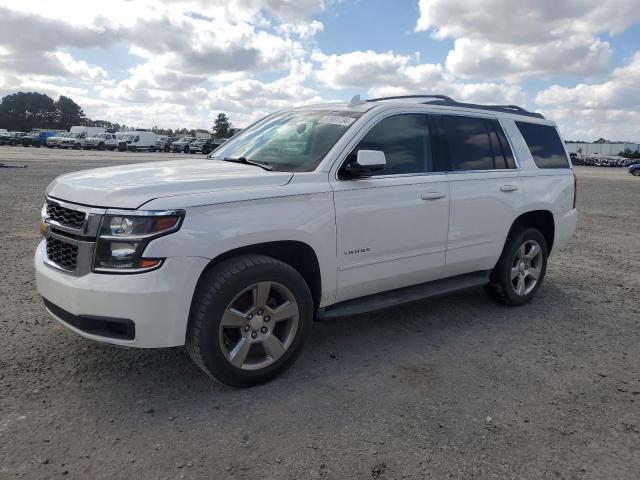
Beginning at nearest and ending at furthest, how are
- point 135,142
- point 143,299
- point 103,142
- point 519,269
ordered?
point 143,299 < point 519,269 < point 135,142 < point 103,142

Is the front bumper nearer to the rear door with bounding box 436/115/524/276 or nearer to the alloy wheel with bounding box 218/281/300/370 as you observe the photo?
the alloy wheel with bounding box 218/281/300/370

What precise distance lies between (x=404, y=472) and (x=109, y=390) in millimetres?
1942

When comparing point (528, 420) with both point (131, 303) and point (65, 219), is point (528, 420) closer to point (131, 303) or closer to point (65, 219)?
point (131, 303)

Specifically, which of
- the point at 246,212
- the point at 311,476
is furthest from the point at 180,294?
the point at 311,476

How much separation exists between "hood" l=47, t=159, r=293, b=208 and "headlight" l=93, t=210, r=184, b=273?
9 centimetres

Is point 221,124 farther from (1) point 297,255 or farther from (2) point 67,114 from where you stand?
(1) point 297,255

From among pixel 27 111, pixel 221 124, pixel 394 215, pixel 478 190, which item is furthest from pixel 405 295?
pixel 27 111

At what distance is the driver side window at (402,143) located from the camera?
4168mm

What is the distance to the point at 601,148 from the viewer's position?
9650 cm

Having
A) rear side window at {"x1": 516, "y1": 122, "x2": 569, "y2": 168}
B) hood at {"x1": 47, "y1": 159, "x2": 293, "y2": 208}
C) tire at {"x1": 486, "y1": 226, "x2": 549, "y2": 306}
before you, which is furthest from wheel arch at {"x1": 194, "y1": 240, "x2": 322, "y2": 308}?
rear side window at {"x1": 516, "y1": 122, "x2": 569, "y2": 168}

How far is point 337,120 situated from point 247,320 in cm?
178

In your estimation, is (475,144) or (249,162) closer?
(249,162)

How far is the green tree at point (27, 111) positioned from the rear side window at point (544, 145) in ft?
434

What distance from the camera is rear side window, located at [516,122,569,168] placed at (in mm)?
5504
